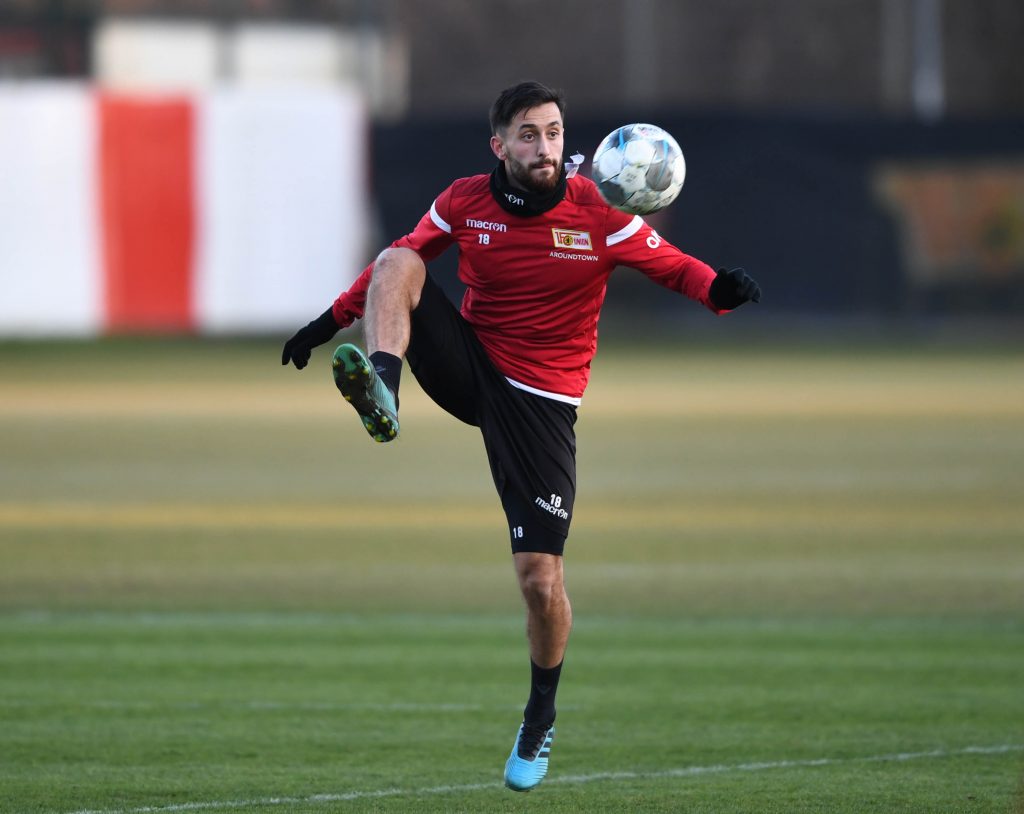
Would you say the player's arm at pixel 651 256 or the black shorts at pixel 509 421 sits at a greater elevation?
the player's arm at pixel 651 256

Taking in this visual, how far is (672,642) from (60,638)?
3.36m

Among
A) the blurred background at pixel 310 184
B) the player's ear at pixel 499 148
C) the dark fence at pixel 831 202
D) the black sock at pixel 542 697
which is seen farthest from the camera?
the dark fence at pixel 831 202

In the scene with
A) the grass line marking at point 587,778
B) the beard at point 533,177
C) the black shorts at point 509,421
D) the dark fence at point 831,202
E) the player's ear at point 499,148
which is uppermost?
the player's ear at point 499,148

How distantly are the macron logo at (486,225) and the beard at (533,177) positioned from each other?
16cm

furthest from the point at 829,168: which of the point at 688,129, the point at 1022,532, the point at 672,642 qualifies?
the point at 672,642

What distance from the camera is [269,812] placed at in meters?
6.90

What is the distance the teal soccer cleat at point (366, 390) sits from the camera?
6.54 metres

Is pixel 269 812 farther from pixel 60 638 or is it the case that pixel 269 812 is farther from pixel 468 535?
pixel 468 535

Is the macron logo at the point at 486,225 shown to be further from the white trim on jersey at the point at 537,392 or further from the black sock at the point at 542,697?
the black sock at the point at 542,697

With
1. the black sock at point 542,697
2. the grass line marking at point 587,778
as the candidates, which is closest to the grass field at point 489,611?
the grass line marking at point 587,778

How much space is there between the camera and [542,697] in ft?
24.0

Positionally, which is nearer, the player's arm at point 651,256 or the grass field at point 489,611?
the player's arm at point 651,256

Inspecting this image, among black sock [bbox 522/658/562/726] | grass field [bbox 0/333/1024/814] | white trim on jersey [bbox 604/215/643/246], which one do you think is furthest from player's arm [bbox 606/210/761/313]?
grass field [bbox 0/333/1024/814]

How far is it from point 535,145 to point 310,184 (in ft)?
77.8
